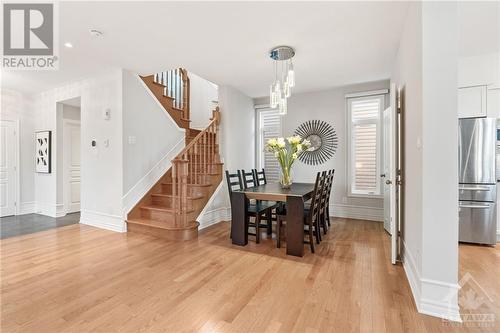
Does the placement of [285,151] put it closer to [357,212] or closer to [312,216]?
[312,216]

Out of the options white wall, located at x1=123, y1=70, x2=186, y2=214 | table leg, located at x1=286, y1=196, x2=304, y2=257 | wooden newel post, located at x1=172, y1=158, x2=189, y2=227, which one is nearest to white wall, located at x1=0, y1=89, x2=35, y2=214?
white wall, located at x1=123, y1=70, x2=186, y2=214

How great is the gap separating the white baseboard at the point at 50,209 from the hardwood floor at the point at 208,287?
172 cm

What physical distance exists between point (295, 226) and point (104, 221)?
3.31m

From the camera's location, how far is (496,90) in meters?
3.34

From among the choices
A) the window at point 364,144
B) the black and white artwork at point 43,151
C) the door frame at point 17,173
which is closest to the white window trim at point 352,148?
the window at point 364,144

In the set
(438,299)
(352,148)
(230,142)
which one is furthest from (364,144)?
(438,299)

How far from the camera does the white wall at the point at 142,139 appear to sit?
398cm

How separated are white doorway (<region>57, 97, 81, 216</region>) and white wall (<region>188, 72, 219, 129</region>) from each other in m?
2.40

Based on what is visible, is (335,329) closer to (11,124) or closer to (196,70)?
(196,70)

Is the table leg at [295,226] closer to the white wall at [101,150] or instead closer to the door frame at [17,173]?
the white wall at [101,150]

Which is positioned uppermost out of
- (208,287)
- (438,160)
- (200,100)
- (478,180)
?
(200,100)

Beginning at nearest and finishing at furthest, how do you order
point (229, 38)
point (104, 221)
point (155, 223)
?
1. point (229, 38)
2. point (155, 223)
3. point (104, 221)

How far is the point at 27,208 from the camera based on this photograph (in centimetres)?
532

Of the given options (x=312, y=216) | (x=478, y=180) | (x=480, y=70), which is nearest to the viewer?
(x=312, y=216)
